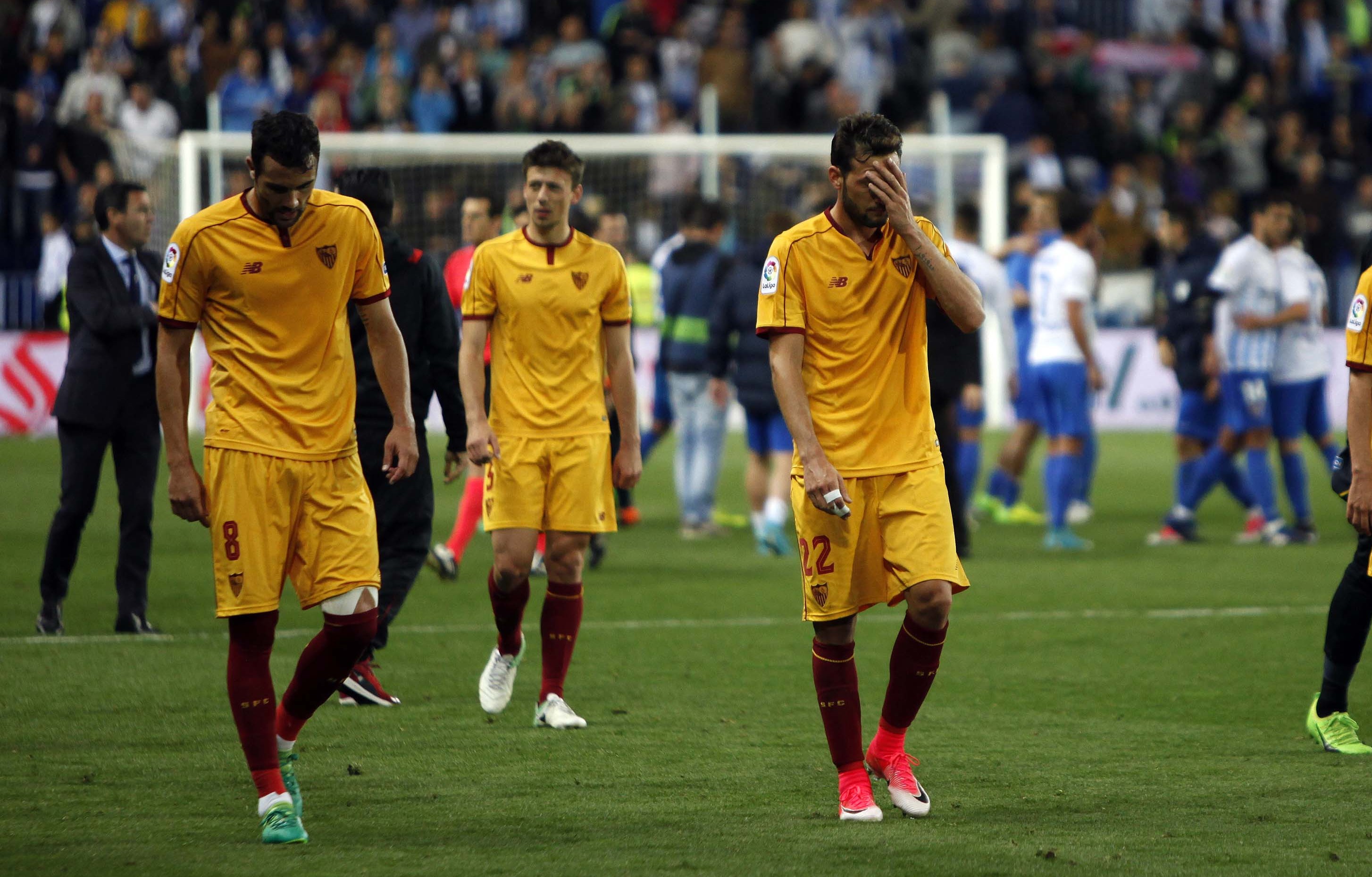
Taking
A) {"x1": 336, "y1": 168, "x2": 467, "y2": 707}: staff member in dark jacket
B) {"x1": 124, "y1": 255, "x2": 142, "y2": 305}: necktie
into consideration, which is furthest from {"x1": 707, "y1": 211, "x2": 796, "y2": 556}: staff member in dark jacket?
{"x1": 336, "y1": 168, "x2": 467, "y2": 707}: staff member in dark jacket

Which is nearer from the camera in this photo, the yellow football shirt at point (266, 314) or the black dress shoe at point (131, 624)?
the yellow football shirt at point (266, 314)

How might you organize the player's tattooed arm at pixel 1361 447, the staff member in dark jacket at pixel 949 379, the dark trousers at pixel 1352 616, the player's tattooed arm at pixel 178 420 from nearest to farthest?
the player's tattooed arm at pixel 178 420 < the player's tattooed arm at pixel 1361 447 < the dark trousers at pixel 1352 616 < the staff member in dark jacket at pixel 949 379

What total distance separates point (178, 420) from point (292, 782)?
110 centimetres

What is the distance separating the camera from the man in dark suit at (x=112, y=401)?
8.27 metres

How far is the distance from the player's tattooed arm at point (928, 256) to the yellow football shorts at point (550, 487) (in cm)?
190

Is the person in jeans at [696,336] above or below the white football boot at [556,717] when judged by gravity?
above

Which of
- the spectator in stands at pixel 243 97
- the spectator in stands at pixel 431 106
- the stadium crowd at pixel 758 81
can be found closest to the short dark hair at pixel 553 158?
the stadium crowd at pixel 758 81

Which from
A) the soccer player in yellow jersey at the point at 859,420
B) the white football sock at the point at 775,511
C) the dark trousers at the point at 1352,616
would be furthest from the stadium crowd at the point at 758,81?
the dark trousers at the point at 1352,616

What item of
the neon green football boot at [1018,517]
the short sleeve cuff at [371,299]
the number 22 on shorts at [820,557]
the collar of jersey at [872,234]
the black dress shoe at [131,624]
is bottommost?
the neon green football boot at [1018,517]

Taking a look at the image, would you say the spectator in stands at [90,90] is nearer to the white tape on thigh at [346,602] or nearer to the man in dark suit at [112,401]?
the man in dark suit at [112,401]

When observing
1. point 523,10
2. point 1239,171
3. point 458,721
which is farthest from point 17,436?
point 1239,171

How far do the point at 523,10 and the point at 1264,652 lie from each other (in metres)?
18.4

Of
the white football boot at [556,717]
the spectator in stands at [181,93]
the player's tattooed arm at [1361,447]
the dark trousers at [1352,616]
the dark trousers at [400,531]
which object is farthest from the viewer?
the spectator in stands at [181,93]

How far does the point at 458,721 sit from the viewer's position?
6.56 m
